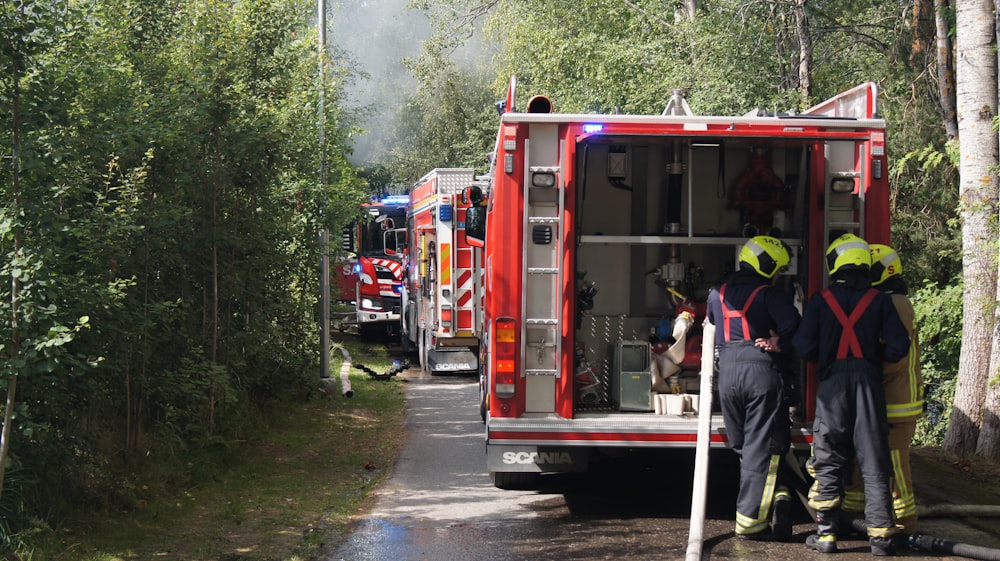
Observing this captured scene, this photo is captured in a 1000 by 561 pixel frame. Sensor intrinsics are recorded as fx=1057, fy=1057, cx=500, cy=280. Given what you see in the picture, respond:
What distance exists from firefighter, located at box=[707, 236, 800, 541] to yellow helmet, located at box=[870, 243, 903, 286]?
542 mm

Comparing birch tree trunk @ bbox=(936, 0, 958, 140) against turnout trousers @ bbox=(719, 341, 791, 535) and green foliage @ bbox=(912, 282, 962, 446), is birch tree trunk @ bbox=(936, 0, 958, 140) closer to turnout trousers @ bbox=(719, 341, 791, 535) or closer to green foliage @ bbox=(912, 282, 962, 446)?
green foliage @ bbox=(912, 282, 962, 446)

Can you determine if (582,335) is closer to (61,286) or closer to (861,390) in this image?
(861,390)

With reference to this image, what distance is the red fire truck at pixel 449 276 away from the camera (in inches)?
613

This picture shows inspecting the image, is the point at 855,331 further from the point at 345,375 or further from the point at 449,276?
the point at 345,375

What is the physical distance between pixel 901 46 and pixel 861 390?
10.0m

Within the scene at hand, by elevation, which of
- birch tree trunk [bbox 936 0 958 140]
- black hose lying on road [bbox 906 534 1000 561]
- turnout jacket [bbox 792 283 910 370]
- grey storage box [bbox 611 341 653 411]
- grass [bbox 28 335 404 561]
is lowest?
grass [bbox 28 335 404 561]

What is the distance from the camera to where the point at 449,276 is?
51.3ft

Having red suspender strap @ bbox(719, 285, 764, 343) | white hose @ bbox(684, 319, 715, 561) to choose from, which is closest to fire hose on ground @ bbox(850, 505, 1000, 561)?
white hose @ bbox(684, 319, 715, 561)

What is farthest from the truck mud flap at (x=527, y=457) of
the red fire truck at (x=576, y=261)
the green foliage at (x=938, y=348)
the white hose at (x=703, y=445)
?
the green foliage at (x=938, y=348)

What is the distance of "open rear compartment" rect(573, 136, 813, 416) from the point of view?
24.6 ft

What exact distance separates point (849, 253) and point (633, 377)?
5.65ft

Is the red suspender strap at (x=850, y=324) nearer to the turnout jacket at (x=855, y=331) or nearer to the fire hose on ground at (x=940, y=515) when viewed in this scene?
the turnout jacket at (x=855, y=331)

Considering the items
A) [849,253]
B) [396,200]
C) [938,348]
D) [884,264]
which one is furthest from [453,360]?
[849,253]

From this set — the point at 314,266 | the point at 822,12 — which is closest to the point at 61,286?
the point at 314,266
